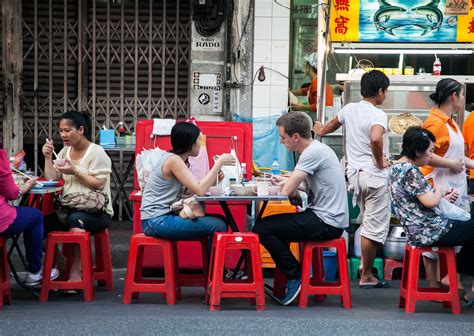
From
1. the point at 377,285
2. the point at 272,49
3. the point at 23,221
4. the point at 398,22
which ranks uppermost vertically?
the point at 398,22

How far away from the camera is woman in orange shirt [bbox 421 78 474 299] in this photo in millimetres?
7645

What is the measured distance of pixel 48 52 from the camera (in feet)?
38.1

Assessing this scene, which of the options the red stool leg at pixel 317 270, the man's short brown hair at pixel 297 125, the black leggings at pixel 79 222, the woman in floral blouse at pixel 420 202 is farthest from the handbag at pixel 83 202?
the woman in floral blouse at pixel 420 202

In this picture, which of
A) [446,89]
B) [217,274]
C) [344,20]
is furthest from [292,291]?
[344,20]

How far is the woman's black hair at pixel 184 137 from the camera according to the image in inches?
279

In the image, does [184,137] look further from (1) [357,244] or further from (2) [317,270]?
(1) [357,244]

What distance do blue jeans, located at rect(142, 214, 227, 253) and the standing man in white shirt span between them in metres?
1.61

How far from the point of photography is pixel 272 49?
1141cm

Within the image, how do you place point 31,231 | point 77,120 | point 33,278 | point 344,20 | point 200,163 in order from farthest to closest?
1. point 344,20
2. point 200,163
3. point 77,120
4. point 33,278
5. point 31,231

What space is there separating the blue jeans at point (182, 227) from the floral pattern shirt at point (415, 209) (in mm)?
1367

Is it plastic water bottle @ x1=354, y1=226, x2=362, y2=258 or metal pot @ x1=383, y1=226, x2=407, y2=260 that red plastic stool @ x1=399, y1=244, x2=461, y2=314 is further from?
plastic water bottle @ x1=354, y1=226, x2=362, y2=258

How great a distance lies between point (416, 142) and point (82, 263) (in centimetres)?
282

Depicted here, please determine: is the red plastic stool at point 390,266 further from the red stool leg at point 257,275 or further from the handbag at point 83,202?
the handbag at point 83,202

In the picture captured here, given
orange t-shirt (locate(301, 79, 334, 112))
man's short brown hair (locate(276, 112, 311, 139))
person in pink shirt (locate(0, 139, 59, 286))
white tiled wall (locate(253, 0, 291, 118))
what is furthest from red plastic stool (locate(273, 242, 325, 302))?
white tiled wall (locate(253, 0, 291, 118))
